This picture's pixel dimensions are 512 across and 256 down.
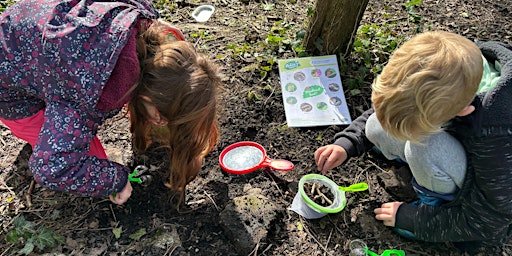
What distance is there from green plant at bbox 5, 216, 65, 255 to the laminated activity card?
4.22ft

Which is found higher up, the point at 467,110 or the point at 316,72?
the point at 467,110

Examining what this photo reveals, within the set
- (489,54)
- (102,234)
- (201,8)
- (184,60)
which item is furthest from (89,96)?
(201,8)

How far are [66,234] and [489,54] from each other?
195 cm

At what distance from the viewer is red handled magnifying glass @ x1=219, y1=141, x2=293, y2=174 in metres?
2.11

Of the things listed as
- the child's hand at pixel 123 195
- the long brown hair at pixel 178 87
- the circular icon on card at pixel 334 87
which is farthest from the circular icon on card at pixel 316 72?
the child's hand at pixel 123 195

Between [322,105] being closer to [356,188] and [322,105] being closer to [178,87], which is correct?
[356,188]

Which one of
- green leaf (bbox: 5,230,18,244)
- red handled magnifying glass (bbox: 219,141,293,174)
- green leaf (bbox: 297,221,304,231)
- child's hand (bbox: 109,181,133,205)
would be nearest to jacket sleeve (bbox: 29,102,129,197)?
child's hand (bbox: 109,181,133,205)

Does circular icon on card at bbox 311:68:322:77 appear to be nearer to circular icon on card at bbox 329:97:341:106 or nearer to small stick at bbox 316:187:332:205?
circular icon on card at bbox 329:97:341:106

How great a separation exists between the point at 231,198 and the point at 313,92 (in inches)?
34.4

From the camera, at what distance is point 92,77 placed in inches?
60.1

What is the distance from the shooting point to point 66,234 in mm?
1924

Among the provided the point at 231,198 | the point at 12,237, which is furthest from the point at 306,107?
the point at 12,237

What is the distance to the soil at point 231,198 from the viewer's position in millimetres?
1907

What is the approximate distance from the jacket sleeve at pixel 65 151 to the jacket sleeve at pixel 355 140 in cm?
111
